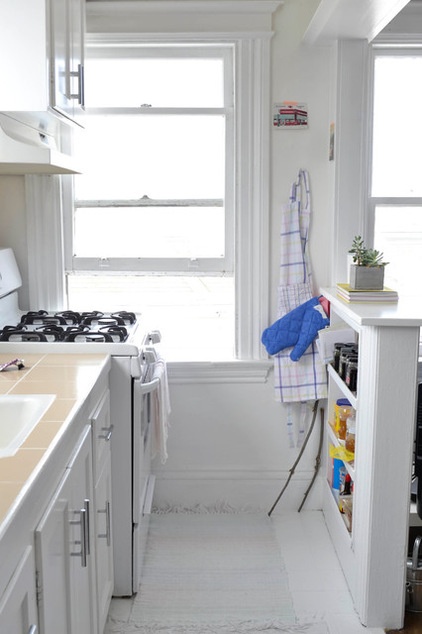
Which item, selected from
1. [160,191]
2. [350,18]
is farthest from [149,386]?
[350,18]

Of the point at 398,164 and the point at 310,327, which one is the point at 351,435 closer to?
the point at 310,327

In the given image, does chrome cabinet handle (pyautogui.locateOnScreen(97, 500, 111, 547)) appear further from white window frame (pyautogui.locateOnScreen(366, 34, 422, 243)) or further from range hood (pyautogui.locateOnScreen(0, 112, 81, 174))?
white window frame (pyautogui.locateOnScreen(366, 34, 422, 243))

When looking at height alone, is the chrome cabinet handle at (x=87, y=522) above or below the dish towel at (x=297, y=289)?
below

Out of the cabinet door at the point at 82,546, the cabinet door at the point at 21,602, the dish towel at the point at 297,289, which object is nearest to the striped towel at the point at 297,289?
the dish towel at the point at 297,289

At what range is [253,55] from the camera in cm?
308

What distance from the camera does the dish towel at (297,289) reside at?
317cm

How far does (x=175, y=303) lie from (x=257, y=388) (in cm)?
57

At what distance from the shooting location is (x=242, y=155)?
3.15 meters

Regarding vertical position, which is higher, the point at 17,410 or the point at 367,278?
the point at 367,278

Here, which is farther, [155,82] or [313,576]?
[155,82]

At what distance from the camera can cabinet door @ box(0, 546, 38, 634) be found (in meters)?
1.14

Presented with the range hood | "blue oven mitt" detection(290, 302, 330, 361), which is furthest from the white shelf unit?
the range hood

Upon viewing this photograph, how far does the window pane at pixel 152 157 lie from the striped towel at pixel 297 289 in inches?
14.5

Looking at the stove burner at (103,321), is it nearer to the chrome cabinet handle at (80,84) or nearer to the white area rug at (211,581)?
the chrome cabinet handle at (80,84)
